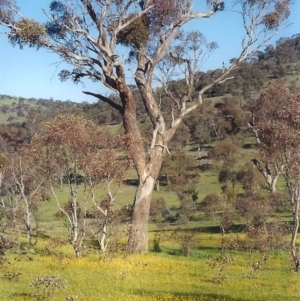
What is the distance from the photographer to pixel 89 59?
718 inches

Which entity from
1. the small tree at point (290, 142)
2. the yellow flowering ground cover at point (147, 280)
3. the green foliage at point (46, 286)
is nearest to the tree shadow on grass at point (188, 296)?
the yellow flowering ground cover at point (147, 280)

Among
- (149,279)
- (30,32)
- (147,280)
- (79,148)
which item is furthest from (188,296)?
(30,32)

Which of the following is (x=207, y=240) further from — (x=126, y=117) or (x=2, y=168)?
(x=2, y=168)

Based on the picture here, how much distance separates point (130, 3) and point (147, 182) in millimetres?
6309

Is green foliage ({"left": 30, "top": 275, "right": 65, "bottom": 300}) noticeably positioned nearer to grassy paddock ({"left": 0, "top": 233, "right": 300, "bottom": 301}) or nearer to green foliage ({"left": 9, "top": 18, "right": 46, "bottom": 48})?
grassy paddock ({"left": 0, "top": 233, "right": 300, "bottom": 301})

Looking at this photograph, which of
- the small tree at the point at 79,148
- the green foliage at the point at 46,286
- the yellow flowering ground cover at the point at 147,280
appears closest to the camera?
the green foliage at the point at 46,286

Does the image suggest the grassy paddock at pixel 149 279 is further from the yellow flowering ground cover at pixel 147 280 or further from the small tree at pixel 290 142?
the small tree at pixel 290 142

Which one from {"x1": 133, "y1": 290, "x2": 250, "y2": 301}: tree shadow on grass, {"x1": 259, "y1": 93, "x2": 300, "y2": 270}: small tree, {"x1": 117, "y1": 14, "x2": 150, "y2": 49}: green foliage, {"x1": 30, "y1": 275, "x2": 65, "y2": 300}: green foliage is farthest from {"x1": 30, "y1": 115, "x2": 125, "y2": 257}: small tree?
{"x1": 30, "y1": 275, "x2": 65, "y2": 300}: green foliage

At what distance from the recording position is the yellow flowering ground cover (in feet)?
34.2

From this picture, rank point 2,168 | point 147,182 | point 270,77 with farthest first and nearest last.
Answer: point 270,77 → point 2,168 → point 147,182

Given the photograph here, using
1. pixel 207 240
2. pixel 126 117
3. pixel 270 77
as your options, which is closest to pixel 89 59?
pixel 126 117

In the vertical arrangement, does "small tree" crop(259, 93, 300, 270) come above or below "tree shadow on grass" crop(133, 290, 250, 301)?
above

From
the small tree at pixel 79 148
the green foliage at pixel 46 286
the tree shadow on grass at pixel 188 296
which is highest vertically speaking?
the small tree at pixel 79 148

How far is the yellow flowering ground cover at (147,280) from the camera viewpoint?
10438mm
